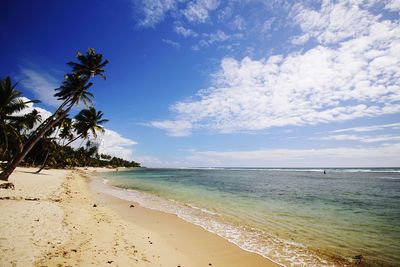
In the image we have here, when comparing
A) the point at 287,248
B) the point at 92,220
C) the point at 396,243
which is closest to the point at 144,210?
the point at 92,220

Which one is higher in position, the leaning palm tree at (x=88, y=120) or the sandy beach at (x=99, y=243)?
the leaning palm tree at (x=88, y=120)

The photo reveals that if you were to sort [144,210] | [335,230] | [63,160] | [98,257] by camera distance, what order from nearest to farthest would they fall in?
[98,257]
[335,230]
[144,210]
[63,160]

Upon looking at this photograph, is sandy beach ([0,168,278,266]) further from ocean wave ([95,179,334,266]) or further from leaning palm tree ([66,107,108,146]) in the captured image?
leaning palm tree ([66,107,108,146])

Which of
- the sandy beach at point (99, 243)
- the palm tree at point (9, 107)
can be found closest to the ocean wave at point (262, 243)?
the sandy beach at point (99, 243)

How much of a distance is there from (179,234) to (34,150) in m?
53.8

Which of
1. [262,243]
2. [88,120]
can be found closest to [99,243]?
[262,243]

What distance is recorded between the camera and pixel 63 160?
219ft

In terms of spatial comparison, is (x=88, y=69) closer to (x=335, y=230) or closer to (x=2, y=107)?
(x=2, y=107)

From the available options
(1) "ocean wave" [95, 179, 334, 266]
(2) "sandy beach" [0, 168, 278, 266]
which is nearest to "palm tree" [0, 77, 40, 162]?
(2) "sandy beach" [0, 168, 278, 266]

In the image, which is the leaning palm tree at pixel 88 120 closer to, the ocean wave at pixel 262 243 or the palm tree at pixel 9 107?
the palm tree at pixel 9 107

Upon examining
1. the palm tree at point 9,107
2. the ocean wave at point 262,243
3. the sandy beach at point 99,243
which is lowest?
the ocean wave at point 262,243

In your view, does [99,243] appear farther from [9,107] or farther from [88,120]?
[88,120]

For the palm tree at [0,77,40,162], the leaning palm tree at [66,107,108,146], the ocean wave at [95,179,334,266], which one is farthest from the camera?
the leaning palm tree at [66,107,108,146]

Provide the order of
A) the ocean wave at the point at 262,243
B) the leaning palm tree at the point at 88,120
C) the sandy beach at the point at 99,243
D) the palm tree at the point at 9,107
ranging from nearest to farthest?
the sandy beach at the point at 99,243, the ocean wave at the point at 262,243, the palm tree at the point at 9,107, the leaning palm tree at the point at 88,120
